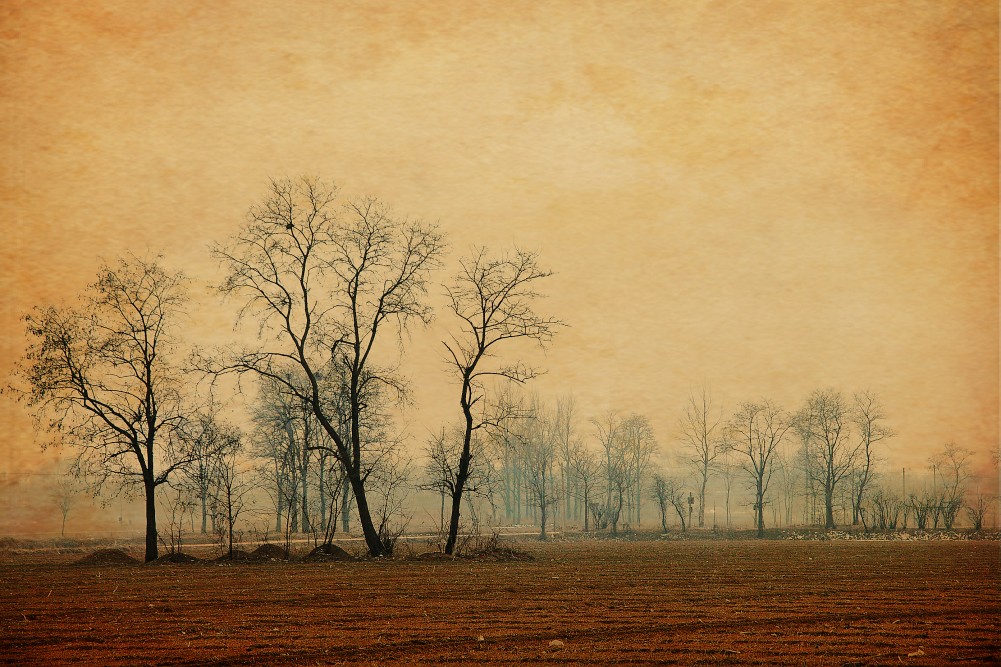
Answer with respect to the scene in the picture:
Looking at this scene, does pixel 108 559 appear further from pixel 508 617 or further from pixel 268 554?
pixel 508 617

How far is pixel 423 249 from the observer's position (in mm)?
30234

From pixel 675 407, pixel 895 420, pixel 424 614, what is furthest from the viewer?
pixel 675 407

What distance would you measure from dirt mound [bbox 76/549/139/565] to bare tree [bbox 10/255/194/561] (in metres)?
0.69

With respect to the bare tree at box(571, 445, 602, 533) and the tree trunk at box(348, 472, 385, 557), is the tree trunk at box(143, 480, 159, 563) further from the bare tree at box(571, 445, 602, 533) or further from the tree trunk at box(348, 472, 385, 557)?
the bare tree at box(571, 445, 602, 533)

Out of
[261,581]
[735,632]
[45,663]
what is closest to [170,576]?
[261,581]

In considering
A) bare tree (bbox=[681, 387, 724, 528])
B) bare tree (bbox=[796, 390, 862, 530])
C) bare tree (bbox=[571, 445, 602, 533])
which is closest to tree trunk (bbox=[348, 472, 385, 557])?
bare tree (bbox=[571, 445, 602, 533])

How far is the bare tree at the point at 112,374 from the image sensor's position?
27328 millimetres

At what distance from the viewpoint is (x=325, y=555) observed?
26844 millimetres

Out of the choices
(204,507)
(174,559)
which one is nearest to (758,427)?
(204,507)

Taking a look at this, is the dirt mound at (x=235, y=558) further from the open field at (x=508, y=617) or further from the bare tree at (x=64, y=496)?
the bare tree at (x=64, y=496)

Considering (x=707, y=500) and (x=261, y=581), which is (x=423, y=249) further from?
(x=707, y=500)

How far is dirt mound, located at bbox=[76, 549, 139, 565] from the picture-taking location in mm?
26812

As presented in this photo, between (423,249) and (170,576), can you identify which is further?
(423,249)

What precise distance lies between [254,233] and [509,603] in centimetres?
1911
